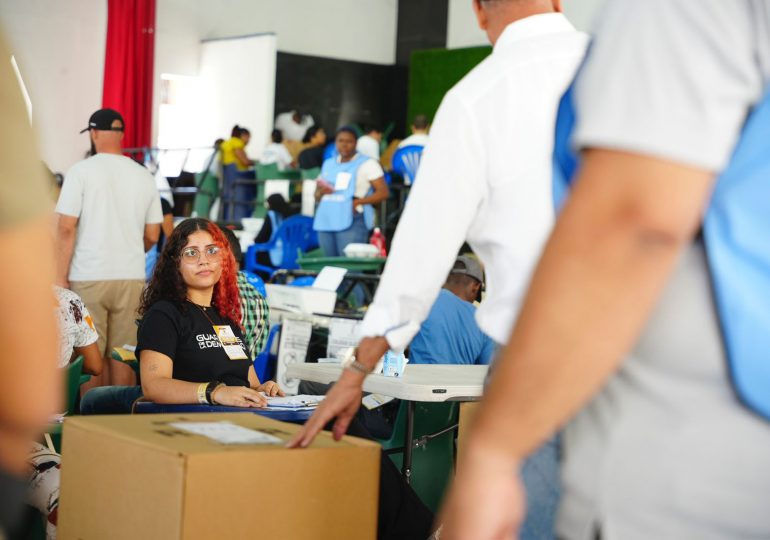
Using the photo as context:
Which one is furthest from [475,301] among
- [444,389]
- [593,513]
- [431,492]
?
[593,513]

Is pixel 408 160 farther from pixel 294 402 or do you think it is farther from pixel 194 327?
pixel 294 402

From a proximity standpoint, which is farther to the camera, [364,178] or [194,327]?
[364,178]

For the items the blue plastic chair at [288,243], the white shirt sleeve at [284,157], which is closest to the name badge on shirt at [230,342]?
the blue plastic chair at [288,243]

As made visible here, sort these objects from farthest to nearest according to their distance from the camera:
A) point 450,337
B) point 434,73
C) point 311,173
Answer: point 434,73 < point 311,173 < point 450,337

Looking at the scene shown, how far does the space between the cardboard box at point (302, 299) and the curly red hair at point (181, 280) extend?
1.86m

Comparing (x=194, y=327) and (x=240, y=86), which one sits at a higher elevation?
(x=240, y=86)

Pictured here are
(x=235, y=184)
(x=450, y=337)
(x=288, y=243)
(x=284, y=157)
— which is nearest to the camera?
(x=450, y=337)

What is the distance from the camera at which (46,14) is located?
12453mm

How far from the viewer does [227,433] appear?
1.58m

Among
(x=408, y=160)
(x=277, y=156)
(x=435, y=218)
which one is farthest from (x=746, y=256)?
(x=277, y=156)

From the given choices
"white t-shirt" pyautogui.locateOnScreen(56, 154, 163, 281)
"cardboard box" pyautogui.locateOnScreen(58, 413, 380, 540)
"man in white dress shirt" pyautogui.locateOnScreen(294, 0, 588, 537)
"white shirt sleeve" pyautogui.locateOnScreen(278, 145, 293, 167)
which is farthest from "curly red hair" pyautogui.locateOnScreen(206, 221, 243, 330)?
"white shirt sleeve" pyautogui.locateOnScreen(278, 145, 293, 167)

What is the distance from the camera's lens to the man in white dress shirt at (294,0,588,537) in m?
1.48

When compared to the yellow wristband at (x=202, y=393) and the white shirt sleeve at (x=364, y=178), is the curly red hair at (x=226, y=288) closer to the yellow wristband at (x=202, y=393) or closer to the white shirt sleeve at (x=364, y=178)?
the yellow wristband at (x=202, y=393)

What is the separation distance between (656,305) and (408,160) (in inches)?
353
